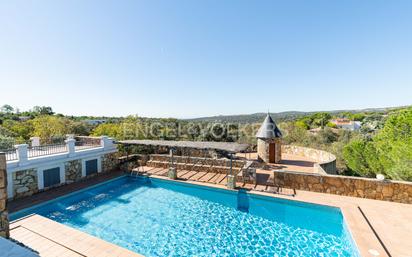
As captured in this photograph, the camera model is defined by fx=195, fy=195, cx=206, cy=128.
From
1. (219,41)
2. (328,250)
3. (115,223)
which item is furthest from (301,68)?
(115,223)

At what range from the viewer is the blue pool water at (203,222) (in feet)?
22.1

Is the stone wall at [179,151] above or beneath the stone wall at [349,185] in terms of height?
above

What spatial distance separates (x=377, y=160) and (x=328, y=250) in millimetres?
9322

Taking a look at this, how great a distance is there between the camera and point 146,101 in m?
28.4

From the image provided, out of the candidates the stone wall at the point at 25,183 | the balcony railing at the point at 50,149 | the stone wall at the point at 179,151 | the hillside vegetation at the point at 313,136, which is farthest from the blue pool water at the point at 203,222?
the stone wall at the point at 179,151

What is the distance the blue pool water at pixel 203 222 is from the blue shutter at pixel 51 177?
6.62ft

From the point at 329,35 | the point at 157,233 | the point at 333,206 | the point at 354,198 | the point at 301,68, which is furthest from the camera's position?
the point at 301,68

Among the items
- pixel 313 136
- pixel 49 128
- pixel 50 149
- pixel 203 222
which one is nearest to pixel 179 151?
pixel 50 149

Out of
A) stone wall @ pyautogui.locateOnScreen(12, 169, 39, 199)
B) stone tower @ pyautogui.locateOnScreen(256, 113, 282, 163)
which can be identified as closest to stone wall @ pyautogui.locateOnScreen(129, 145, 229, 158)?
stone tower @ pyautogui.locateOnScreen(256, 113, 282, 163)

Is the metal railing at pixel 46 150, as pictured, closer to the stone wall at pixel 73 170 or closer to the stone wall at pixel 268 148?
the stone wall at pixel 73 170

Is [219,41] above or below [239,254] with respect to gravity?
above

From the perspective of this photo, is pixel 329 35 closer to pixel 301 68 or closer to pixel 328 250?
pixel 301 68

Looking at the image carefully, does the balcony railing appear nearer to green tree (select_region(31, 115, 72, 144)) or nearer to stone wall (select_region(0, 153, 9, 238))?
stone wall (select_region(0, 153, 9, 238))

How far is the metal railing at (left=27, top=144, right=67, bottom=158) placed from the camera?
12.0 m
